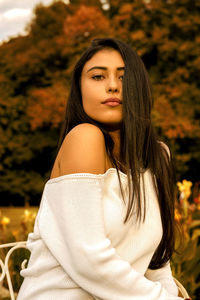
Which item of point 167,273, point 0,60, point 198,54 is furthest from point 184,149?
point 167,273

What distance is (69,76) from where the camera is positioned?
39.7ft

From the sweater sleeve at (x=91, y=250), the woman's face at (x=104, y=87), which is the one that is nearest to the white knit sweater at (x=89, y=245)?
the sweater sleeve at (x=91, y=250)

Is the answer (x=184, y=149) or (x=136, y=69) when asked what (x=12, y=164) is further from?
(x=136, y=69)

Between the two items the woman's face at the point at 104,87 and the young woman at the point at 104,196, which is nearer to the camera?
the young woman at the point at 104,196

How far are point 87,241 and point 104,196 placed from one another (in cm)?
18

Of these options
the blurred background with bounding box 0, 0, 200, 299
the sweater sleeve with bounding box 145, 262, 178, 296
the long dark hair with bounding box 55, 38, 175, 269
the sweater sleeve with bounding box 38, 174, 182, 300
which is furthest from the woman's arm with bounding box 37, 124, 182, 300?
the blurred background with bounding box 0, 0, 200, 299

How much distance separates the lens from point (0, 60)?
13578 millimetres

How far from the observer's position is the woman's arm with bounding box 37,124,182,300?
49.4 inches

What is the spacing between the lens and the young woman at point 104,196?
127cm

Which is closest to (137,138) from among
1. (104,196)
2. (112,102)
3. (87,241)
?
(112,102)

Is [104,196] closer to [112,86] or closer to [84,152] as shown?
[84,152]

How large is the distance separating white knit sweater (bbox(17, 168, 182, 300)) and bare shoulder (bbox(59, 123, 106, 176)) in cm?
4

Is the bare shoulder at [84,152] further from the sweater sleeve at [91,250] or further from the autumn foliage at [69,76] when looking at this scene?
the autumn foliage at [69,76]

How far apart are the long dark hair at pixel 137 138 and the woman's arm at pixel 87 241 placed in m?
0.15
